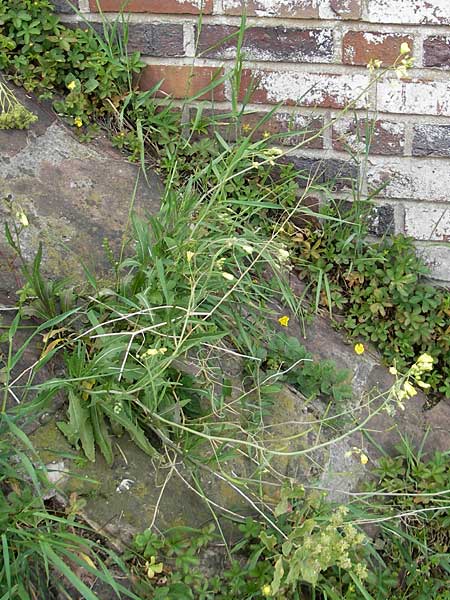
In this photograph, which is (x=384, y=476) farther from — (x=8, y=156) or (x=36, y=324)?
(x=8, y=156)

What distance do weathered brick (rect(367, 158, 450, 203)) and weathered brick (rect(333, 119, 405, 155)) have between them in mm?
43

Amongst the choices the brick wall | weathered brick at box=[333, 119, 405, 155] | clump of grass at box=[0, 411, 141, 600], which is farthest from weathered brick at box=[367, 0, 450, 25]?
clump of grass at box=[0, 411, 141, 600]

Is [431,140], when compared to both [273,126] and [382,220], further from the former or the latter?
[273,126]

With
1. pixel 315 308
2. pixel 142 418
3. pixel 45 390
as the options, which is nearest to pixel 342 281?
pixel 315 308

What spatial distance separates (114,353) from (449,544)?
3.75 ft

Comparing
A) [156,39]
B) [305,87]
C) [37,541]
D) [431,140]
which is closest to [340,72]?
[305,87]

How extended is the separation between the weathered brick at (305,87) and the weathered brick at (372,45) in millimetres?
66

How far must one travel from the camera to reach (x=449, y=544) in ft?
Answer: 7.56

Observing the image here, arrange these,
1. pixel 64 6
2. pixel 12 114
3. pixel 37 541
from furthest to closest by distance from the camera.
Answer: pixel 64 6, pixel 12 114, pixel 37 541

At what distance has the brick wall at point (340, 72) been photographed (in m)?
2.38

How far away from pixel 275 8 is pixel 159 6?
0.37 metres

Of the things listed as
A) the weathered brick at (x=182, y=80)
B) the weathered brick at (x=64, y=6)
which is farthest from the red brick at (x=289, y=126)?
the weathered brick at (x=64, y=6)

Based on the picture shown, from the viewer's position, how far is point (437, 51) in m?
2.37

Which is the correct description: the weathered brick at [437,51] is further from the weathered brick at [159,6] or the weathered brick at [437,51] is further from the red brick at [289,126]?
the weathered brick at [159,6]
